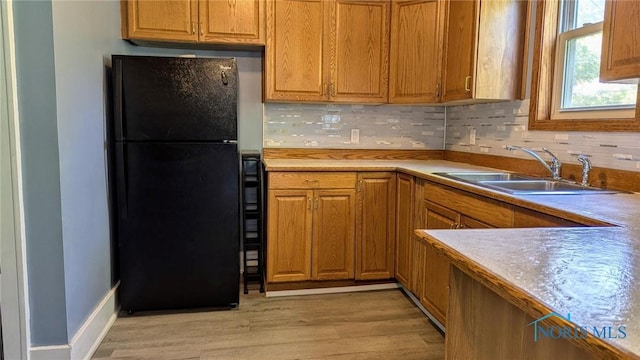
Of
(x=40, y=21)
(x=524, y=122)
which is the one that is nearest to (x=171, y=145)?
(x=40, y=21)

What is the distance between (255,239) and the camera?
3.14 meters

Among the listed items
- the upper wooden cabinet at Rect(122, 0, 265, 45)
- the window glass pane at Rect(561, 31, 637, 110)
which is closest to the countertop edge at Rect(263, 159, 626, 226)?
the window glass pane at Rect(561, 31, 637, 110)

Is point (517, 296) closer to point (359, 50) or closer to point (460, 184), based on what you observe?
point (460, 184)

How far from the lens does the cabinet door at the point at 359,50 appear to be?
3100mm

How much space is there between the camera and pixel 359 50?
315 centimetres

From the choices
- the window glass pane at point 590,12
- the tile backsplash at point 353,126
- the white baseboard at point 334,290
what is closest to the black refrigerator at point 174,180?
the white baseboard at point 334,290

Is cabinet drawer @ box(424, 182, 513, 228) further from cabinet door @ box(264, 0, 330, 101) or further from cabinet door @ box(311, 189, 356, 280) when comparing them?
cabinet door @ box(264, 0, 330, 101)

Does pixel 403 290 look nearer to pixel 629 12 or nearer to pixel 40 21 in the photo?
pixel 629 12

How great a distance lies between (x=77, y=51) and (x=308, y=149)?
5.66 ft

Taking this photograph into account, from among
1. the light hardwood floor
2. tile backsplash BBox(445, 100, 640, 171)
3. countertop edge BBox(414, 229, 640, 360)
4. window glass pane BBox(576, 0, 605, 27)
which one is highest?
window glass pane BBox(576, 0, 605, 27)

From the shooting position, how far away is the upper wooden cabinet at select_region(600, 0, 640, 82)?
1506 millimetres

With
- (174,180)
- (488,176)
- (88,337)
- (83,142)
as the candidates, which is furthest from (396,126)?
(88,337)

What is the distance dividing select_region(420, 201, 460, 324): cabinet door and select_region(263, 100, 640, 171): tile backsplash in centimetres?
69

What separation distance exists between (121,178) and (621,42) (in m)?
2.43
